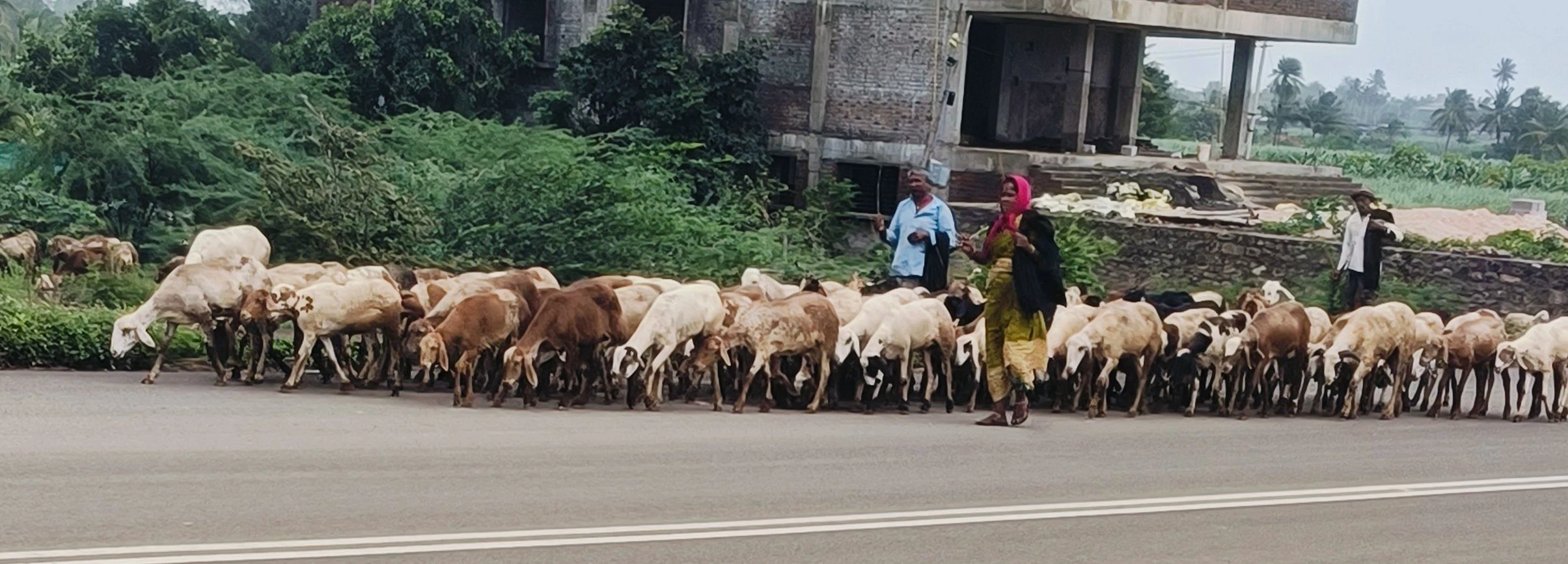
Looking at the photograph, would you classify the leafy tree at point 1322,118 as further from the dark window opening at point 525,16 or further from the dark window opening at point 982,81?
the dark window opening at point 525,16

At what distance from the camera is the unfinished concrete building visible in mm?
29953

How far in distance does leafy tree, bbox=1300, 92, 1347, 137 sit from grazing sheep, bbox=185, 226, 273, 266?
283 feet

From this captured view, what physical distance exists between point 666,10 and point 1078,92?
7.16 m

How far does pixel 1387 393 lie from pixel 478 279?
8262mm

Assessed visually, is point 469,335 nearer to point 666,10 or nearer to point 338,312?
point 338,312

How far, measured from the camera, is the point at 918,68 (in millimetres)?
29922

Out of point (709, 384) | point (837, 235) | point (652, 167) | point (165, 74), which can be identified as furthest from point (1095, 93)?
point (709, 384)

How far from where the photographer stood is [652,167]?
73.8 feet

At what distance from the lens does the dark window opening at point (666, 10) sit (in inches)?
1249

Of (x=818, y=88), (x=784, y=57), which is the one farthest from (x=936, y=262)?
(x=784, y=57)

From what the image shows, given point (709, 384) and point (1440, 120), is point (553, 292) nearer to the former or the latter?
point (709, 384)

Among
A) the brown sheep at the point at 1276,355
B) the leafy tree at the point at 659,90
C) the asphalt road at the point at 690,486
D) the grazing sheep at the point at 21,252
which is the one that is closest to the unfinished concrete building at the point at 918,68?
the leafy tree at the point at 659,90

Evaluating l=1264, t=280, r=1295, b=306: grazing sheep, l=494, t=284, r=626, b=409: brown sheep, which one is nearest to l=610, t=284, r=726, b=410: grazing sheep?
l=494, t=284, r=626, b=409: brown sheep

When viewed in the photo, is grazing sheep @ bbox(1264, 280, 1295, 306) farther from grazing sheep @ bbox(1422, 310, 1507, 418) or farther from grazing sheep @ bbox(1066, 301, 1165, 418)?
grazing sheep @ bbox(1066, 301, 1165, 418)
